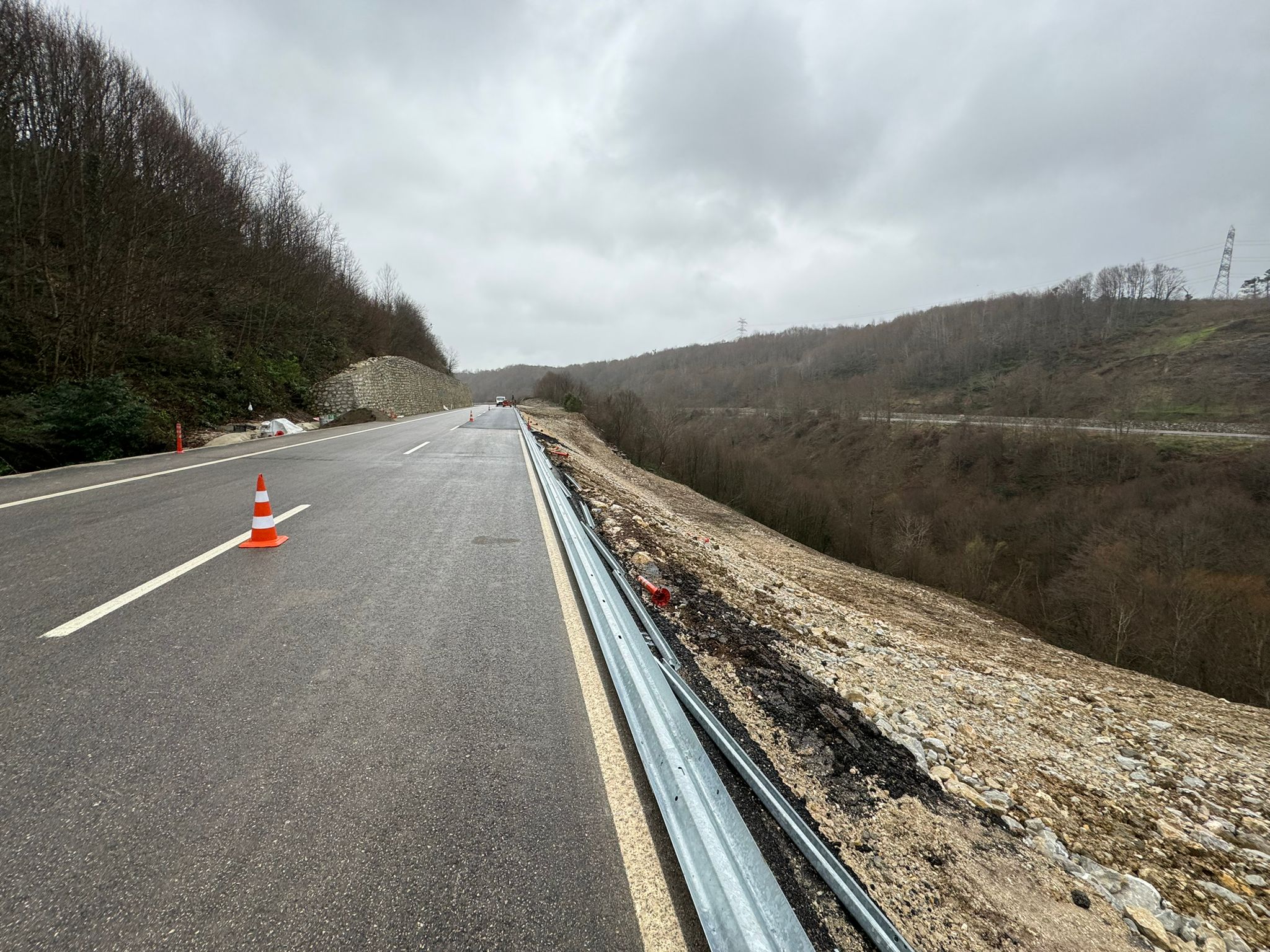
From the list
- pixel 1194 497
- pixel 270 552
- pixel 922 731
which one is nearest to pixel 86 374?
pixel 270 552

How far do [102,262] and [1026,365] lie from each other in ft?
286

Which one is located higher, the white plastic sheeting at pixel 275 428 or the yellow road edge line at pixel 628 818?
the white plastic sheeting at pixel 275 428

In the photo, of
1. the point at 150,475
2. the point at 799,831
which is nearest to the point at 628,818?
the point at 799,831

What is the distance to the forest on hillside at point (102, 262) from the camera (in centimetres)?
1002

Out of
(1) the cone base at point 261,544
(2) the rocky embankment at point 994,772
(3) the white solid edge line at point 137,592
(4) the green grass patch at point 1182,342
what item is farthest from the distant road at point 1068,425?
(3) the white solid edge line at point 137,592

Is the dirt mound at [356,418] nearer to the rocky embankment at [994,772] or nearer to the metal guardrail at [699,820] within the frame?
the rocky embankment at [994,772]

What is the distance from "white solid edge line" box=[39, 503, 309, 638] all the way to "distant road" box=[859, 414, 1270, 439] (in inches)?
2142

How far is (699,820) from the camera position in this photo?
187 centimetres

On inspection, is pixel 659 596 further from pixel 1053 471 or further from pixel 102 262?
pixel 1053 471

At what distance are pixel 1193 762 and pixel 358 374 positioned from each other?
3184 centimetres

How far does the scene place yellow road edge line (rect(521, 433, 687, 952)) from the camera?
1574mm

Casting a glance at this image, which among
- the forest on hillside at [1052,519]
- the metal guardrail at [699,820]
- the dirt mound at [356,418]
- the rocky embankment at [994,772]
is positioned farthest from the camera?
the dirt mound at [356,418]

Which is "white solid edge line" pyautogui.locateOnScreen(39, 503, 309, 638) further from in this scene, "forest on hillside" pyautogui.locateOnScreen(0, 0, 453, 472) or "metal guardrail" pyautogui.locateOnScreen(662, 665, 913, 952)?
"forest on hillside" pyautogui.locateOnScreen(0, 0, 453, 472)

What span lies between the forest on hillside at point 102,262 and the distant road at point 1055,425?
55.3m
